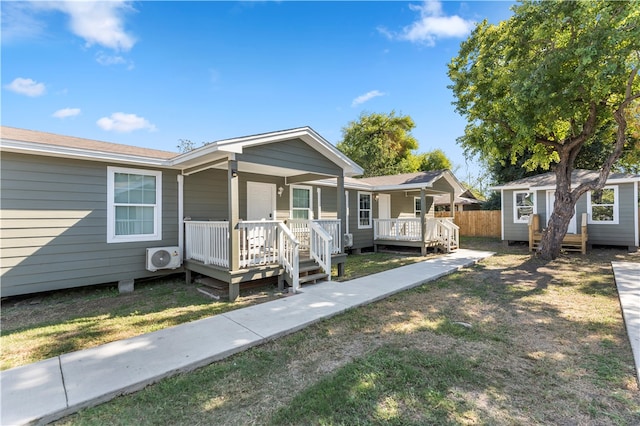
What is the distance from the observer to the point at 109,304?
5.21m

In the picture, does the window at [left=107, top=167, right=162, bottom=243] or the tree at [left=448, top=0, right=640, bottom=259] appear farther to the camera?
the tree at [left=448, top=0, right=640, bottom=259]

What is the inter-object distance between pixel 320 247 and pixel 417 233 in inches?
222

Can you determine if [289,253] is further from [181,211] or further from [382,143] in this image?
[382,143]

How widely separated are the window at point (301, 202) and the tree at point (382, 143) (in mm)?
18474

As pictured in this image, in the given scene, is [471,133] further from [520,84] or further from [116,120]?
[116,120]

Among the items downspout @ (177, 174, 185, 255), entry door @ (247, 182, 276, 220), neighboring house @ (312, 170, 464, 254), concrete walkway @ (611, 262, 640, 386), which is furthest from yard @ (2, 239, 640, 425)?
neighboring house @ (312, 170, 464, 254)

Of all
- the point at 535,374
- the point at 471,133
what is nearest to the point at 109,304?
the point at 535,374

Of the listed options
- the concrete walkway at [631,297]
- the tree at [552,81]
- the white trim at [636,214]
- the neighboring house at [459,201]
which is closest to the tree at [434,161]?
the neighboring house at [459,201]

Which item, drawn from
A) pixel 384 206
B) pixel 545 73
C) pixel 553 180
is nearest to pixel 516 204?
pixel 553 180

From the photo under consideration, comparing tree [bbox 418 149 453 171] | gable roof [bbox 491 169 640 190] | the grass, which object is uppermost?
tree [bbox 418 149 453 171]

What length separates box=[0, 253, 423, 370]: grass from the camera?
3532mm

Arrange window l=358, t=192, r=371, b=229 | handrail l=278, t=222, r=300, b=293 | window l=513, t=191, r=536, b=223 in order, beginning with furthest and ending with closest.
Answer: window l=513, t=191, r=536, b=223 → window l=358, t=192, r=371, b=229 → handrail l=278, t=222, r=300, b=293

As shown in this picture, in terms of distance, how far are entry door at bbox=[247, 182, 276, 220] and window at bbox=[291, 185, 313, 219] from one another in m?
0.79

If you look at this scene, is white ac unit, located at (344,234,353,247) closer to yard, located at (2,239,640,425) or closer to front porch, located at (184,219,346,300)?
front porch, located at (184,219,346,300)
